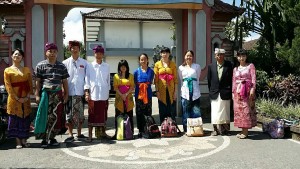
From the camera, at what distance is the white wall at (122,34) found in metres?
25.0

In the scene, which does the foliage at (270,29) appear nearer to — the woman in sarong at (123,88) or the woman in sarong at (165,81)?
the woman in sarong at (165,81)

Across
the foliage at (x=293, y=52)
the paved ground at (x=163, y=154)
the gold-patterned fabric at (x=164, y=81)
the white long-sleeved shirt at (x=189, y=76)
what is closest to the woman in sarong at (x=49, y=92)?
the paved ground at (x=163, y=154)

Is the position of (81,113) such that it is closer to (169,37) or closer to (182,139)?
(182,139)

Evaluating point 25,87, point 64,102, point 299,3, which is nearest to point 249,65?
point 299,3

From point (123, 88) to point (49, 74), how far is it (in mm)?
1351

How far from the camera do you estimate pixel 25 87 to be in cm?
580

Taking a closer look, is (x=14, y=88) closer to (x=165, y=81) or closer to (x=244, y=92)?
(x=165, y=81)

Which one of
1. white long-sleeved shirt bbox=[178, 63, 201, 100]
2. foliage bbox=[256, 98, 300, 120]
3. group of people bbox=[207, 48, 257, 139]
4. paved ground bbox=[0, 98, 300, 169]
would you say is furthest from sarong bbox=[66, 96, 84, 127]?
foliage bbox=[256, 98, 300, 120]

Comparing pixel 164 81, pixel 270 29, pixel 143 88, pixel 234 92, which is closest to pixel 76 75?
pixel 143 88

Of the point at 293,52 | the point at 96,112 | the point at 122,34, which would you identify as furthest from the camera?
the point at 122,34

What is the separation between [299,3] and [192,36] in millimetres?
2543

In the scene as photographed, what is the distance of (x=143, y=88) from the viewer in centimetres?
654

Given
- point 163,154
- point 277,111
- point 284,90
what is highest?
point 284,90

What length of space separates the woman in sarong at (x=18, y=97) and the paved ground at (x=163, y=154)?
31 cm
